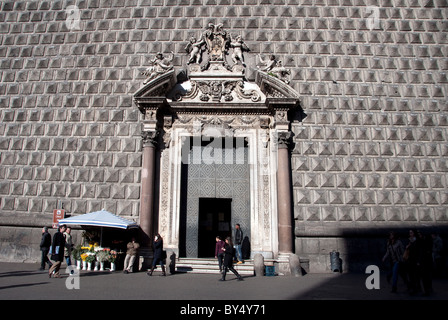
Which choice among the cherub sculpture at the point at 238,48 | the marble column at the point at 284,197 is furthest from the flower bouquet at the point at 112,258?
the cherub sculpture at the point at 238,48

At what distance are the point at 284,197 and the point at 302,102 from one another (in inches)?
150

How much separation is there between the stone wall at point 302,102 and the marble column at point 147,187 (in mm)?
518

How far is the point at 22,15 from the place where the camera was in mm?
14258

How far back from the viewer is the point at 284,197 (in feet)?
37.4

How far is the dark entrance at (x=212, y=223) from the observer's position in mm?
13656

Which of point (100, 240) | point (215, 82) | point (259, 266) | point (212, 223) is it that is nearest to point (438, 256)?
point (259, 266)

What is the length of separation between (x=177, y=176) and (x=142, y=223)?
205cm

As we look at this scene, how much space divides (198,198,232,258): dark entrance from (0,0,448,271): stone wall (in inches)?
125

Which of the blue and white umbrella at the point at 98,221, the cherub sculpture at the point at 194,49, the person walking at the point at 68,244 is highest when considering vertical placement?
the cherub sculpture at the point at 194,49

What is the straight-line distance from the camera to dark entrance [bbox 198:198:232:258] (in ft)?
44.8

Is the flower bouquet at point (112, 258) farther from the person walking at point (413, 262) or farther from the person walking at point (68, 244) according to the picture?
the person walking at point (413, 262)

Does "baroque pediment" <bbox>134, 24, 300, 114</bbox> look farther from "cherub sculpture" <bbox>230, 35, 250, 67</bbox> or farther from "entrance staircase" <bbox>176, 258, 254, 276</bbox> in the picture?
"entrance staircase" <bbox>176, 258, 254, 276</bbox>
